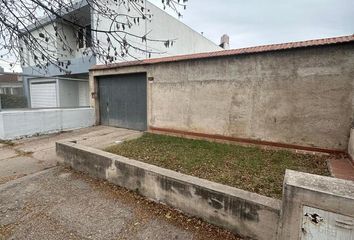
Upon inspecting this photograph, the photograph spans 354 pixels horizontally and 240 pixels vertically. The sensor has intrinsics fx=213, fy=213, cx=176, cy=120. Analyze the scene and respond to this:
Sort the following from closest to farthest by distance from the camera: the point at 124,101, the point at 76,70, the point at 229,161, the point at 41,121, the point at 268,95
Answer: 1. the point at 229,161
2. the point at 268,95
3. the point at 41,121
4. the point at 124,101
5. the point at 76,70

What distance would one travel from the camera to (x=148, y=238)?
2838 millimetres

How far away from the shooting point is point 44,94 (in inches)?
493

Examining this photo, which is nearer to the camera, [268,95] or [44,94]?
[268,95]

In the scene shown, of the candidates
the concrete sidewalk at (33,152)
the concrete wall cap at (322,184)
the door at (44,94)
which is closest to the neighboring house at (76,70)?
the door at (44,94)

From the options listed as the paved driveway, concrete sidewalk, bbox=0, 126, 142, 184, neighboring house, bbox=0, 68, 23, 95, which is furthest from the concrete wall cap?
neighboring house, bbox=0, 68, 23, 95

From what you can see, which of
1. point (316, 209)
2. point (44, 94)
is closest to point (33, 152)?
point (44, 94)

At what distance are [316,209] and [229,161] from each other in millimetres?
2842

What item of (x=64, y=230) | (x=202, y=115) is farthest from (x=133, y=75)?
(x=64, y=230)

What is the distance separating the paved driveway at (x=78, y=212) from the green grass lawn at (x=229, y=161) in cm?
109

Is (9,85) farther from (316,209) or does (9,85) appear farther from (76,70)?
(316,209)

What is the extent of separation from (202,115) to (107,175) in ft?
12.3

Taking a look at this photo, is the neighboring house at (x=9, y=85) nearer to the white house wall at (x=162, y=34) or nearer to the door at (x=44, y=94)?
the door at (x=44, y=94)

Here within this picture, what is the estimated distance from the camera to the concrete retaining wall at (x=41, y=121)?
26.5 feet

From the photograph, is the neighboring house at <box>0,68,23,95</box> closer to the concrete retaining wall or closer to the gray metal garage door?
the concrete retaining wall
